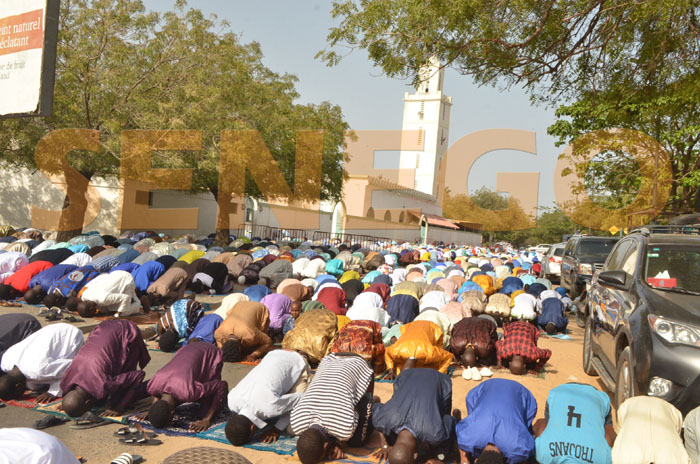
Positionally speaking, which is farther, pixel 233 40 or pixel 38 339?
pixel 233 40

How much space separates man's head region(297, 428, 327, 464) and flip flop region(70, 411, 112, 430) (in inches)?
92.1

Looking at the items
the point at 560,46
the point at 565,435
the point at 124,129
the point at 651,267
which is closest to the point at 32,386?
the point at 565,435

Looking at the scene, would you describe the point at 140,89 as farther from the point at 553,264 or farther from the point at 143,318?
the point at 553,264

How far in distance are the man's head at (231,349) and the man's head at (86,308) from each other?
3900mm

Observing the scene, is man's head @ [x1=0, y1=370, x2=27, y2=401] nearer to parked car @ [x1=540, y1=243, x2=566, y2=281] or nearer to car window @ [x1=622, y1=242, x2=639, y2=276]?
car window @ [x1=622, y1=242, x2=639, y2=276]

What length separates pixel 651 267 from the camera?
5.60 meters

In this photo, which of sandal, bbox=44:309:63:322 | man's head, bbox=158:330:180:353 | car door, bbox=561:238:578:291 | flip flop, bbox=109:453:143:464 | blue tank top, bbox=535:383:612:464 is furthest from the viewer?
car door, bbox=561:238:578:291

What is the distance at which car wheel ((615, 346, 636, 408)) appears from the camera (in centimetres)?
489

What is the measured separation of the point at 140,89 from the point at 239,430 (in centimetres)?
1694

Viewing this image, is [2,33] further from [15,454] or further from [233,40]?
[233,40]

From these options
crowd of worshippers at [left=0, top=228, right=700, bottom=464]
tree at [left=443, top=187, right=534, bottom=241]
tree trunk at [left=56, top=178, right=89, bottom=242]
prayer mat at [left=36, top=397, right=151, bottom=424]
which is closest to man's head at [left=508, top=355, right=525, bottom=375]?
crowd of worshippers at [left=0, top=228, right=700, bottom=464]

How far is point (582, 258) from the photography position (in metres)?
14.5

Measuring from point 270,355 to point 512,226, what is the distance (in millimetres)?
69889

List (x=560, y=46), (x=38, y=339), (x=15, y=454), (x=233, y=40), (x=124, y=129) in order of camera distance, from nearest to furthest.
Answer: (x=15, y=454), (x=38, y=339), (x=560, y=46), (x=124, y=129), (x=233, y=40)
